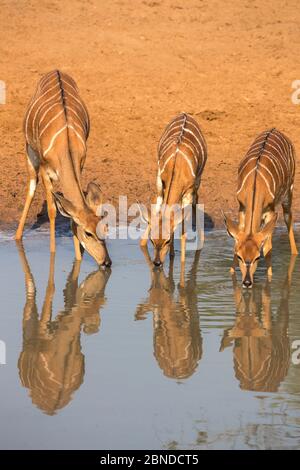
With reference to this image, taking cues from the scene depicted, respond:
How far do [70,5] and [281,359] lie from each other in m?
11.7

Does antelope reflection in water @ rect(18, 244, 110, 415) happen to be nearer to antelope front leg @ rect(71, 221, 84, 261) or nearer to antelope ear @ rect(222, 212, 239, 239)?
antelope front leg @ rect(71, 221, 84, 261)

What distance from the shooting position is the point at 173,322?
778cm

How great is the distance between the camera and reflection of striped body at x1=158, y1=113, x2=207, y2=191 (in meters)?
10.1

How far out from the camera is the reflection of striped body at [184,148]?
1015 cm

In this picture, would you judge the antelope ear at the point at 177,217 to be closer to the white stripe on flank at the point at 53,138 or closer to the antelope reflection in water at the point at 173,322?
the antelope reflection in water at the point at 173,322

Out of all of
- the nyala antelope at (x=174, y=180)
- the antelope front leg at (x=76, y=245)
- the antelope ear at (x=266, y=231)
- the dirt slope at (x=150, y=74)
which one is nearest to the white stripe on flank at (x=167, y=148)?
Answer: the nyala antelope at (x=174, y=180)

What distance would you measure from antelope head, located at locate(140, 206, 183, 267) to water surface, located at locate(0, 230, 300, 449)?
177 mm

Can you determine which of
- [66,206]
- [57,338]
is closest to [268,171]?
[66,206]

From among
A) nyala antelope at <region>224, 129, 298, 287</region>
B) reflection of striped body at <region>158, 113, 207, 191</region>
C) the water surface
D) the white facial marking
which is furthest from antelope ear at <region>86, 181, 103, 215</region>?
the white facial marking

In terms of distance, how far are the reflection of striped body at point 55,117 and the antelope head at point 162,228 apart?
105 centimetres

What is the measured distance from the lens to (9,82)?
15.0m

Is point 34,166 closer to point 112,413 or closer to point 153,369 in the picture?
point 153,369
